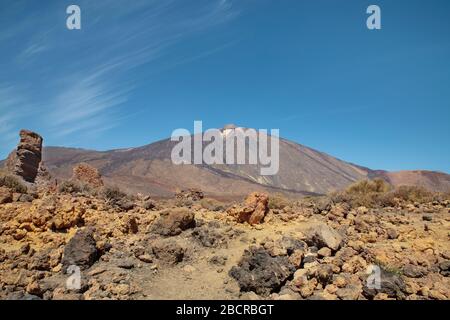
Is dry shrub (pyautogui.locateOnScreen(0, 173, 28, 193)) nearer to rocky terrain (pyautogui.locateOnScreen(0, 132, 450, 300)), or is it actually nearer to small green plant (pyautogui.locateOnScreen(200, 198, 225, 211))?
rocky terrain (pyautogui.locateOnScreen(0, 132, 450, 300))

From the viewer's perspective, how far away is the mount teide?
2587 inches

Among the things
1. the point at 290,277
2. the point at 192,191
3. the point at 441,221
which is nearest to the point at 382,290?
the point at 290,277

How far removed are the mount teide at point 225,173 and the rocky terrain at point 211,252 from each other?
137ft

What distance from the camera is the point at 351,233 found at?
27.0 ft

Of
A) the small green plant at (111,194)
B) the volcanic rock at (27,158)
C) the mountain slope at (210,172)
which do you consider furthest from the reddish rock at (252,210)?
the mountain slope at (210,172)

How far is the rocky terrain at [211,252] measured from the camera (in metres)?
5.99

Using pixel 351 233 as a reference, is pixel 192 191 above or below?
above

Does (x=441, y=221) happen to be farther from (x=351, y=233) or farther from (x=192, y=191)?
(x=192, y=191)

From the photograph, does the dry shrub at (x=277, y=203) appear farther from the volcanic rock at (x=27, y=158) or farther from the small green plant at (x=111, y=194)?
the volcanic rock at (x=27, y=158)

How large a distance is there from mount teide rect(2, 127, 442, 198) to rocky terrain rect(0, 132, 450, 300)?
41628 millimetres

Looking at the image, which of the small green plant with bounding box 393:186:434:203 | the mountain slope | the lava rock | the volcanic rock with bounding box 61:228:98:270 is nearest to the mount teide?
the mountain slope

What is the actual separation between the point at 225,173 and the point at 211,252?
7272 centimetres

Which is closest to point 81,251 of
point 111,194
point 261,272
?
point 261,272

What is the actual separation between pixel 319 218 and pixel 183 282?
3.94 meters
